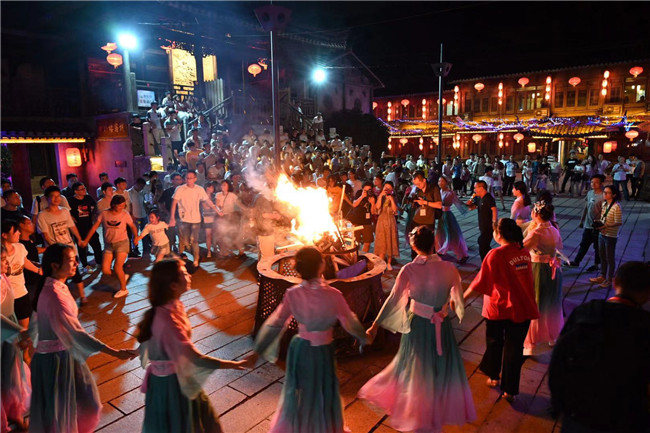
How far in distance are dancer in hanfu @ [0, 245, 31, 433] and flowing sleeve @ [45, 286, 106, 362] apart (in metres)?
0.44

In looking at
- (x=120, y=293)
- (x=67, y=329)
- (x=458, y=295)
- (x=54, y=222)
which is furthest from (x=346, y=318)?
(x=54, y=222)

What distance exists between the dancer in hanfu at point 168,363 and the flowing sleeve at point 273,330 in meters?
0.45

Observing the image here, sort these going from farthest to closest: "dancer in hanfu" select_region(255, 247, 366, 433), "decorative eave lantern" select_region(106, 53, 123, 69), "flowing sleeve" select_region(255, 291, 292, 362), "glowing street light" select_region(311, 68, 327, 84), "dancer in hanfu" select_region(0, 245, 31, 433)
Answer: "glowing street light" select_region(311, 68, 327, 84) → "decorative eave lantern" select_region(106, 53, 123, 69) → "dancer in hanfu" select_region(0, 245, 31, 433) → "flowing sleeve" select_region(255, 291, 292, 362) → "dancer in hanfu" select_region(255, 247, 366, 433)

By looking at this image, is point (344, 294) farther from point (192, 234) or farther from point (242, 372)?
point (192, 234)

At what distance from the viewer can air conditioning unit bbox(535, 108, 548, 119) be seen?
101 ft

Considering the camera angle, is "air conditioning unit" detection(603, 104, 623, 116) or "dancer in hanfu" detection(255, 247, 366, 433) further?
"air conditioning unit" detection(603, 104, 623, 116)

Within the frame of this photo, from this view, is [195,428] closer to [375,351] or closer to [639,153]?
[375,351]

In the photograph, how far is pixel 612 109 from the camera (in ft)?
92.3

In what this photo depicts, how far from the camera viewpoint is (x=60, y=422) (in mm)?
3160

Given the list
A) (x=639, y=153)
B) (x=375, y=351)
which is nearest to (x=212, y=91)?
(x=375, y=351)

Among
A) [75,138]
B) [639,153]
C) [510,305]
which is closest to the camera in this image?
[510,305]

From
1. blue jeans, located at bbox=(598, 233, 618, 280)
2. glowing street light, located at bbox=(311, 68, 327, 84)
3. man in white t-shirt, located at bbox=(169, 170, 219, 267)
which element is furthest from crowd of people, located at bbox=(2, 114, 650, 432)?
glowing street light, located at bbox=(311, 68, 327, 84)

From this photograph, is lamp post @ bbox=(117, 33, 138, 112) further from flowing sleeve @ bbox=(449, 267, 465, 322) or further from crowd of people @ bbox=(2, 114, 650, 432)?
flowing sleeve @ bbox=(449, 267, 465, 322)

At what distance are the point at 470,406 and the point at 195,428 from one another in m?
2.17
